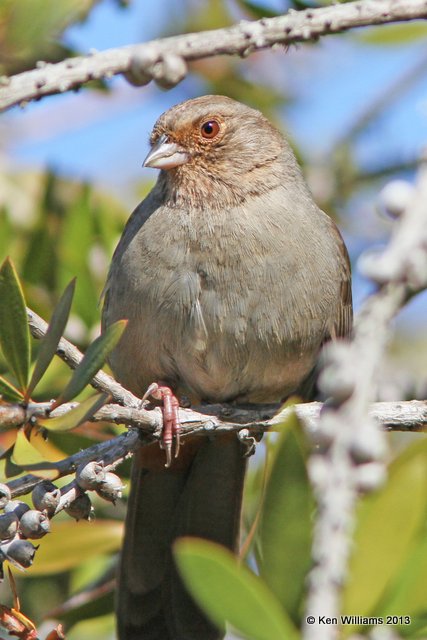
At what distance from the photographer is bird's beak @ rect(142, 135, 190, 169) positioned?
4652mm

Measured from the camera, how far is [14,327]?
2.63 metres

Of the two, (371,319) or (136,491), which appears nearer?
(371,319)

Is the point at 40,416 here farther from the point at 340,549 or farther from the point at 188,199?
the point at 188,199

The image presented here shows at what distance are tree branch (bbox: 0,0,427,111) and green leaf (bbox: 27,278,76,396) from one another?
51 cm

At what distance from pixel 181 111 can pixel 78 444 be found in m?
1.88

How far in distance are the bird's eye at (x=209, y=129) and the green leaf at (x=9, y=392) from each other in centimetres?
260

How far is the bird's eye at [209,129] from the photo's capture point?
4.91 meters

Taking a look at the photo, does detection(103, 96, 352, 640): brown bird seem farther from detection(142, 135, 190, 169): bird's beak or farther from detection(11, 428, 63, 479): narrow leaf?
detection(11, 428, 63, 479): narrow leaf

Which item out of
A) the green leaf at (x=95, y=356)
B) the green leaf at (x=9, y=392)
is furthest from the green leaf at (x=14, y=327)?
the green leaf at (x=95, y=356)

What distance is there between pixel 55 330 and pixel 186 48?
0.80 m

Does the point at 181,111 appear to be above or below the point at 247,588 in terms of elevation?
above

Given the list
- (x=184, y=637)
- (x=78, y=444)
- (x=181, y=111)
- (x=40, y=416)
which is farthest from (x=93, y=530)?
(x=181, y=111)

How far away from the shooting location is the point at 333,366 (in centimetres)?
134

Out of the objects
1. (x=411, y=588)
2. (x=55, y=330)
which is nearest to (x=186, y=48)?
(x=55, y=330)
